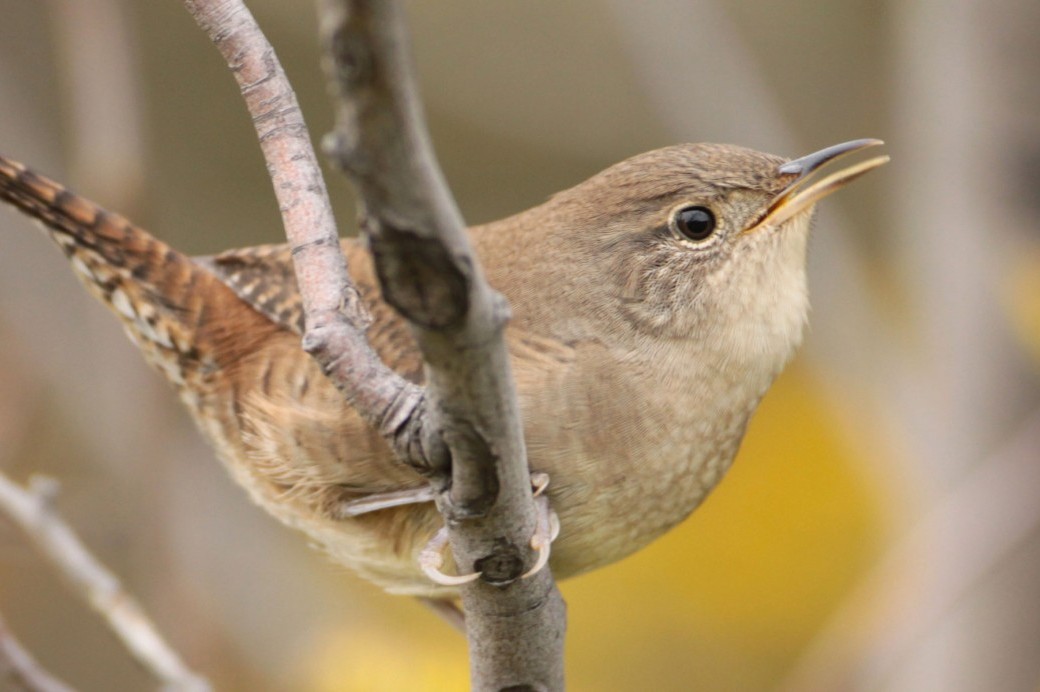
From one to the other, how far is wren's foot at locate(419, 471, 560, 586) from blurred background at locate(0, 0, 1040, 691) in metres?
1.58

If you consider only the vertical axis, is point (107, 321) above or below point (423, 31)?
below

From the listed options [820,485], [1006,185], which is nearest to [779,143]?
[1006,185]

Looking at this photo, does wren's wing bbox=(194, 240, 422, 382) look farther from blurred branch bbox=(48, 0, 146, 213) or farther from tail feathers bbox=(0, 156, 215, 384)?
blurred branch bbox=(48, 0, 146, 213)

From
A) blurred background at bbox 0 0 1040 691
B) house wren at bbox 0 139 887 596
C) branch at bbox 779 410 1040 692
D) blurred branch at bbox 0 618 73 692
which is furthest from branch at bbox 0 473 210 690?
branch at bbox 779 410 1040 692

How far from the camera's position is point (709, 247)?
2676 mm

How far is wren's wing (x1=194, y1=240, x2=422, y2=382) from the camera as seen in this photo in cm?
265

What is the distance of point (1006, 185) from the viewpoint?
479 centimetres

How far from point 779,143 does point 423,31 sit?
1855mm

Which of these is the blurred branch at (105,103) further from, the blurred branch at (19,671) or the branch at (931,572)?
the branch at (931,572)

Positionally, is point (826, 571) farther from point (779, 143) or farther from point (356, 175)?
point (356, 175)

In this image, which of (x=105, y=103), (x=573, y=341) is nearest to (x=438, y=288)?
(x=573, y=341)

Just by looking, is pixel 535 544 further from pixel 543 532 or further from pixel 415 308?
pixel 415 308

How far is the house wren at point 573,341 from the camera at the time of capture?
8.06ft

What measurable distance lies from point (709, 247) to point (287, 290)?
3.34ft
